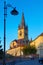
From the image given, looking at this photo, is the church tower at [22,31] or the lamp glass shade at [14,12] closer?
the lamp glass shade at [14,12]

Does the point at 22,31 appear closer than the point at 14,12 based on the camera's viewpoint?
No

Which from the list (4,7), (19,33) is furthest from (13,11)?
(19,33)

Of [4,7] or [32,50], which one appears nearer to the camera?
[4,7]

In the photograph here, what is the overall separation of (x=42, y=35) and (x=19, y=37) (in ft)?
117

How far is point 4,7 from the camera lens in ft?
39.2

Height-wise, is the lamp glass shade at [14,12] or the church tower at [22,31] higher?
the church tower at [22,31]

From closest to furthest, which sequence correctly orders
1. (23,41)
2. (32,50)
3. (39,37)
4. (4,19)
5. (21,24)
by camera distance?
(4,19), (32,50), (39,37), (23,41), (21,24)

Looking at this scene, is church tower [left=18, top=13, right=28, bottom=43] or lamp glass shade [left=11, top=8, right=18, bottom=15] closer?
lamp glass shade [left=11, top=8, right=18, bottom=15]

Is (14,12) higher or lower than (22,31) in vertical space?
lower

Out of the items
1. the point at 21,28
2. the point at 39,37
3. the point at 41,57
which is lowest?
the point at 41,57

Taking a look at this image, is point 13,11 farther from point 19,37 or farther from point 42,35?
point 19,37

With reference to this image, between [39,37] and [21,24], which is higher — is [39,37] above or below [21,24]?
below

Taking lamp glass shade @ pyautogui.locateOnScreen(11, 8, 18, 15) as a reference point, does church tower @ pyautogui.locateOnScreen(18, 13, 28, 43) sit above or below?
above

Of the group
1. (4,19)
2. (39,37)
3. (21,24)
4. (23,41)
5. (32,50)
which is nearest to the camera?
(4,19)
